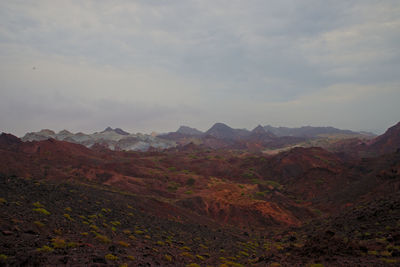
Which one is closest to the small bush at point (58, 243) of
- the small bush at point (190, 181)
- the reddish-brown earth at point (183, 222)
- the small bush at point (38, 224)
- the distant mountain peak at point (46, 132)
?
the reddish-brown earth at point (183, 222)

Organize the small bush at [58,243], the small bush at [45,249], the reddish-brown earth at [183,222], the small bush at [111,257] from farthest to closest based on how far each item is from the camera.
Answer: the reddish-brown earth at [183,222] → the small bush at [111,257] → the small bush at [58,243] → the small bush at [45,249]

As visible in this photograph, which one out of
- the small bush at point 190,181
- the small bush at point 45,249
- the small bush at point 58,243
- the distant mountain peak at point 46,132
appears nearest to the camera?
the small bush at point 45,249

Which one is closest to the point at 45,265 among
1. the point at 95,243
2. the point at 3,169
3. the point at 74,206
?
the point at 95,243

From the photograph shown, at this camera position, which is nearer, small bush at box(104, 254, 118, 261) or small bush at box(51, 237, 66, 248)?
small bush at box(51, 237, 66, 248)

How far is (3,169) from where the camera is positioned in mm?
42844

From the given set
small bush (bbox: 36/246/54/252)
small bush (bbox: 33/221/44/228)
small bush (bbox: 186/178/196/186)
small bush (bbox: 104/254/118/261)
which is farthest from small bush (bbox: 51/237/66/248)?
small bush (bbox: 186/178/196/186)

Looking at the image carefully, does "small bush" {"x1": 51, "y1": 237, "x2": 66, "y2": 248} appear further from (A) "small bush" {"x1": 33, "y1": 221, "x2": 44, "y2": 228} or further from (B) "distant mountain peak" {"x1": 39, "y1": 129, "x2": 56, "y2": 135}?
(B) "distant mountain peak" {"x1": 39, "y1": 129, "x2": 56, "y2": 135}

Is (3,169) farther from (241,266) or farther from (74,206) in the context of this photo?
(241,266)

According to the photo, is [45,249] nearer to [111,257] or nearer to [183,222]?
[111,257]

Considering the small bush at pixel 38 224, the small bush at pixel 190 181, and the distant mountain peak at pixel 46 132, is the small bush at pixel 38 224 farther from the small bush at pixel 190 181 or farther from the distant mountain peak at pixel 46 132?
the distant mountain peak at pixel 46 132

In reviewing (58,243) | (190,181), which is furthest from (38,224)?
(190,181)

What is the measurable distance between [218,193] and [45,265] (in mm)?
45302

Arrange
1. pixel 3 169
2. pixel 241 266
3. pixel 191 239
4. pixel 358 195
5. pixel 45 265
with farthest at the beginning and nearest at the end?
pixel 358 195 < pixel 3 169 < pixel 191 239 < pixel 241 266 < pixel 45 265

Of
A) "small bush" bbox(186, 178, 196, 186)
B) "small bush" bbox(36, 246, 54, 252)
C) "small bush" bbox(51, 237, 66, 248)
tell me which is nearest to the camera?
"small bush" bbox(36, 246, 54, 252)
